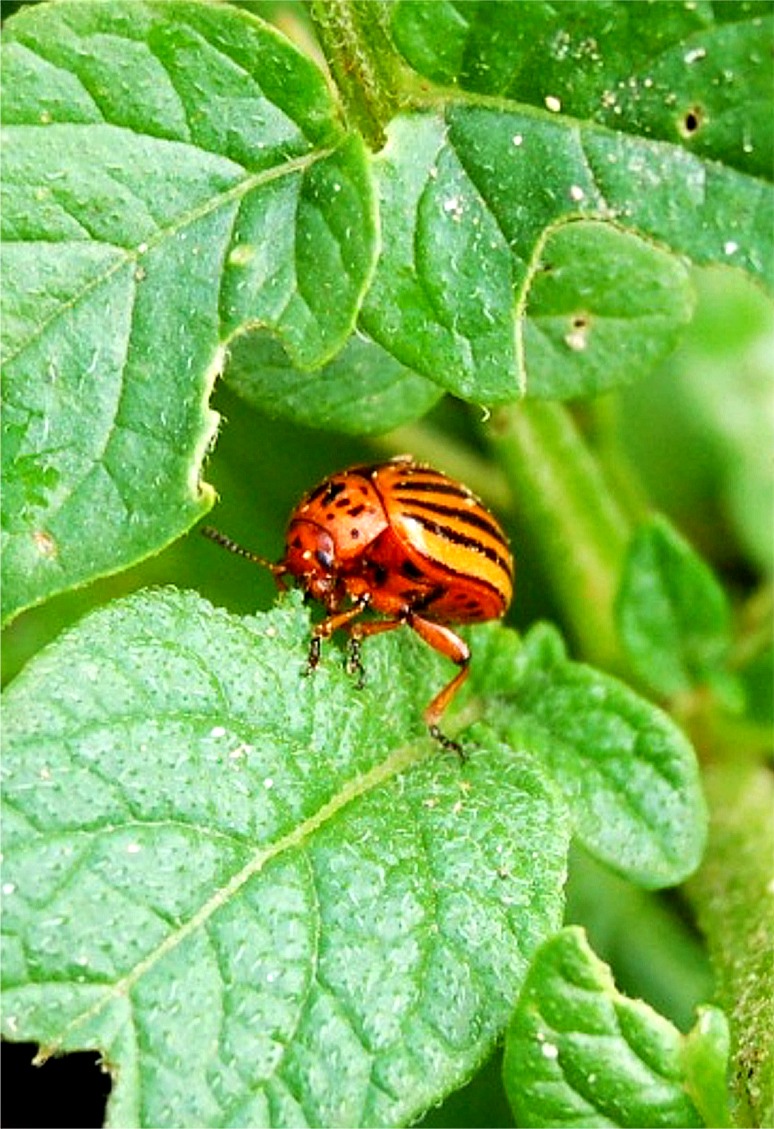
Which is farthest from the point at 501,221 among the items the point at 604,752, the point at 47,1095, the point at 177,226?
the point at 47,1095

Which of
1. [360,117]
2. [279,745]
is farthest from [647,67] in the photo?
[279,745]

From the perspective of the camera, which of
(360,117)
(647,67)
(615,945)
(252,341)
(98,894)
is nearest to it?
(98,894)

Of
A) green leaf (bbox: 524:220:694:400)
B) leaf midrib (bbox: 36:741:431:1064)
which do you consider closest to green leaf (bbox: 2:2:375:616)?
leaf midrib (bbox: 36:741:431:1064)

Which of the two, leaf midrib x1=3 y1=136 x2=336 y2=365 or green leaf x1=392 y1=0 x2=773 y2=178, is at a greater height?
green leaf x1=392 y1=0 x2=773 y2=178

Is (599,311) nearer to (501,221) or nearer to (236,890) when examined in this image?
(501,221)

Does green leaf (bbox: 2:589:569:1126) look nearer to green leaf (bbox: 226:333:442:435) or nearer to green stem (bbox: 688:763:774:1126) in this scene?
green stem (bbox: 688:763:774:1126)

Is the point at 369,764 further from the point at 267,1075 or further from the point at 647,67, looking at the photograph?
the point at 647,67
